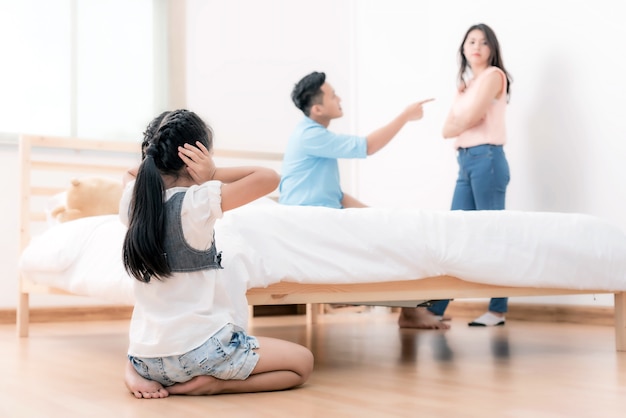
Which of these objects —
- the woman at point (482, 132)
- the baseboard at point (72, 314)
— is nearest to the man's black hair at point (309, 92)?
the woman at point (482, 132)

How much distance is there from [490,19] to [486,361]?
6.99 feet

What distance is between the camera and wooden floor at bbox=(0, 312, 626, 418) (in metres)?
1.47

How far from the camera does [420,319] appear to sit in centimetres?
329

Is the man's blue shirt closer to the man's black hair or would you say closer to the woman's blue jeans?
the man's black hair

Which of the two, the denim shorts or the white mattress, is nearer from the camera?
the denim shorts

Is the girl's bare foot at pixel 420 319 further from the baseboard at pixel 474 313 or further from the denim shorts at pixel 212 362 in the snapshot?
the denim shorts at pixel 212 362

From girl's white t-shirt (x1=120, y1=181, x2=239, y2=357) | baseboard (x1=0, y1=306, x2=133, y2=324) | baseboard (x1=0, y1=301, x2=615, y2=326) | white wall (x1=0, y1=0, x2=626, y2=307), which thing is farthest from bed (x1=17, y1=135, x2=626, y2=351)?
baseboard (x1=0, y1=306, x2=133, y2=324)

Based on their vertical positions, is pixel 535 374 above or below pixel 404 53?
below

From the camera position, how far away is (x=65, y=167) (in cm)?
347

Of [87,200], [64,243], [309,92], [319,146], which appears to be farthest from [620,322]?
[87,200]

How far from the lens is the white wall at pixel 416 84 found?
3.29 meters

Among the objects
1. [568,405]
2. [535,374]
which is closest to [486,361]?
[535,374]

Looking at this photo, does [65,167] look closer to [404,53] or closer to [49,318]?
[49,318]

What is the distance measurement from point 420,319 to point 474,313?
2.07ft
